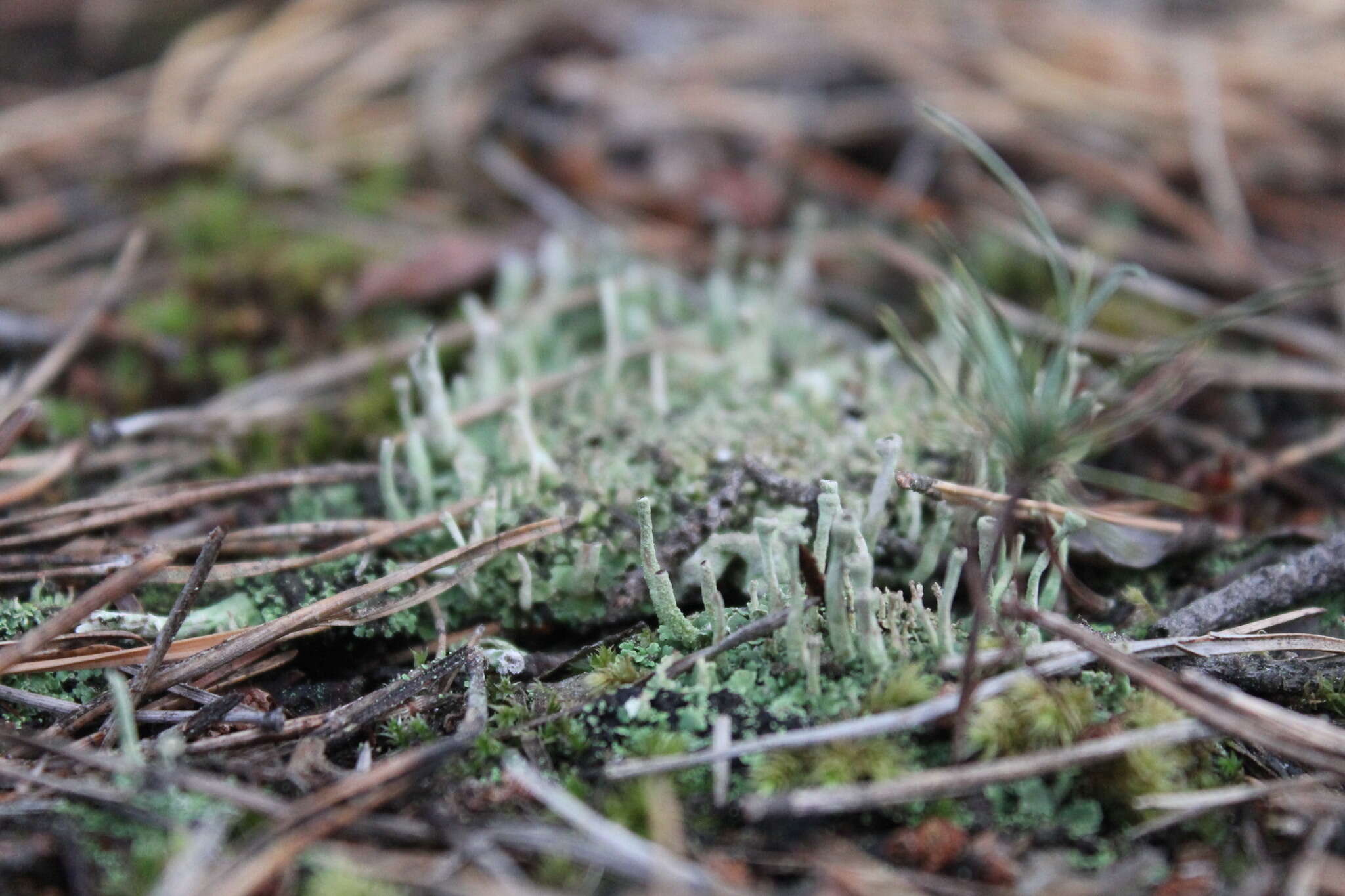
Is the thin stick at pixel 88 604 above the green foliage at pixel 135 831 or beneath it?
above

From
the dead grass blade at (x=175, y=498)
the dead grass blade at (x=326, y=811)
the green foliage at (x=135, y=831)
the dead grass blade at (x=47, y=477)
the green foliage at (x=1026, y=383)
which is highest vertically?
the green foliage at (x=1026, y=383)

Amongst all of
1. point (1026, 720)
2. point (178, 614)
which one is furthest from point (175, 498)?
point (1026, 720)

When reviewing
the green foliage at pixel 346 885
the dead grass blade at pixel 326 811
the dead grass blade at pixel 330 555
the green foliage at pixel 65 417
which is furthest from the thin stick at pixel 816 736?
the green foliage at pixel 65 417

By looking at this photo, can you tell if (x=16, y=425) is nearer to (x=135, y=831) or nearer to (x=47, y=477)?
(x=47, y=477)

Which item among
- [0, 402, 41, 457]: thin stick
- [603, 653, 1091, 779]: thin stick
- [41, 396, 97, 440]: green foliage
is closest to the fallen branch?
[603, 653, 1091, 779]: thin stick

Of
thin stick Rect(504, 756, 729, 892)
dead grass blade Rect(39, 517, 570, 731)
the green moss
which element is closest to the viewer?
thin stick Rect(504, 756, 729, 892)

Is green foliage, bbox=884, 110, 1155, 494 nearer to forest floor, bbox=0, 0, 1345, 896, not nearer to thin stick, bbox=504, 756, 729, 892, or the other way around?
forest floor, bbox=0, 0, 1345, 896

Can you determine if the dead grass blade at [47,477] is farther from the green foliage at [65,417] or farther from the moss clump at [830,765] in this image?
the moss clump at [830,765]

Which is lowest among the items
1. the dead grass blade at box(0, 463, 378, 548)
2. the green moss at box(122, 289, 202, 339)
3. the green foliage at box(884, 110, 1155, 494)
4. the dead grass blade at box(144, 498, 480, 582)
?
the dead grass blade at box(144, 498, 480, 582)
